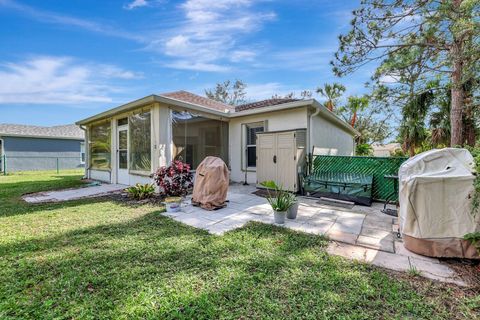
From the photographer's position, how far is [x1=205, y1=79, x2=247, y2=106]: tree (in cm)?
2791

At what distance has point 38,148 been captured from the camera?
52.9 ft

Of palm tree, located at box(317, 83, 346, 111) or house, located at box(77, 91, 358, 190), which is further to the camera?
palm tree, located at box(317, 83, 346, 111)

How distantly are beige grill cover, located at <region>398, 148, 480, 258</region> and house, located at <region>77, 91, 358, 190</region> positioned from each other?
3619mm

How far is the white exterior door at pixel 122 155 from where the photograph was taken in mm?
8016

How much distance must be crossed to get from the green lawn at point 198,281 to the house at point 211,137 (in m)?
3.30

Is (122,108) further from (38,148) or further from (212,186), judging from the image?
(38,148)

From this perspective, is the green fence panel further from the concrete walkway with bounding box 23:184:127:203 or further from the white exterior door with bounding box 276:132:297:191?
the concrete walkway with bounding box 23:184:127:203

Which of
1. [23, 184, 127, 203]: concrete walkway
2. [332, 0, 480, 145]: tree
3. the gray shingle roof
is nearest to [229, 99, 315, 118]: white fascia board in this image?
[332, 0, 480, 145]: tree

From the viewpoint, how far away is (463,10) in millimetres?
4324

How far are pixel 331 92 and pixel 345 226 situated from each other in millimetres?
17782

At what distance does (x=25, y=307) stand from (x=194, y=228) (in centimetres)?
218

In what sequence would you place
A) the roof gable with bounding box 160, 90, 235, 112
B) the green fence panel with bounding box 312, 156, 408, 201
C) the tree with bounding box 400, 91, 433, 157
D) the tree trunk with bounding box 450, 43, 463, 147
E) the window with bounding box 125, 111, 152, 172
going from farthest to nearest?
1. the roof gable with bounding box 160, 90, 235, 112
2. the tree with bounding box 400, 91, 433, 157
3. the window with bounding box 125, 111, 152, 172
4. the tree trunk with bounding box 450, 43, 463, 147
5. the green fence panel with bounding box 312, 156, 408, 201

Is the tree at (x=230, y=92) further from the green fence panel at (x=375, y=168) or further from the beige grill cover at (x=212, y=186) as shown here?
the beige grill cover at (x=212, y=186)

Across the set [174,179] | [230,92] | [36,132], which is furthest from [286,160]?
[230,92]
